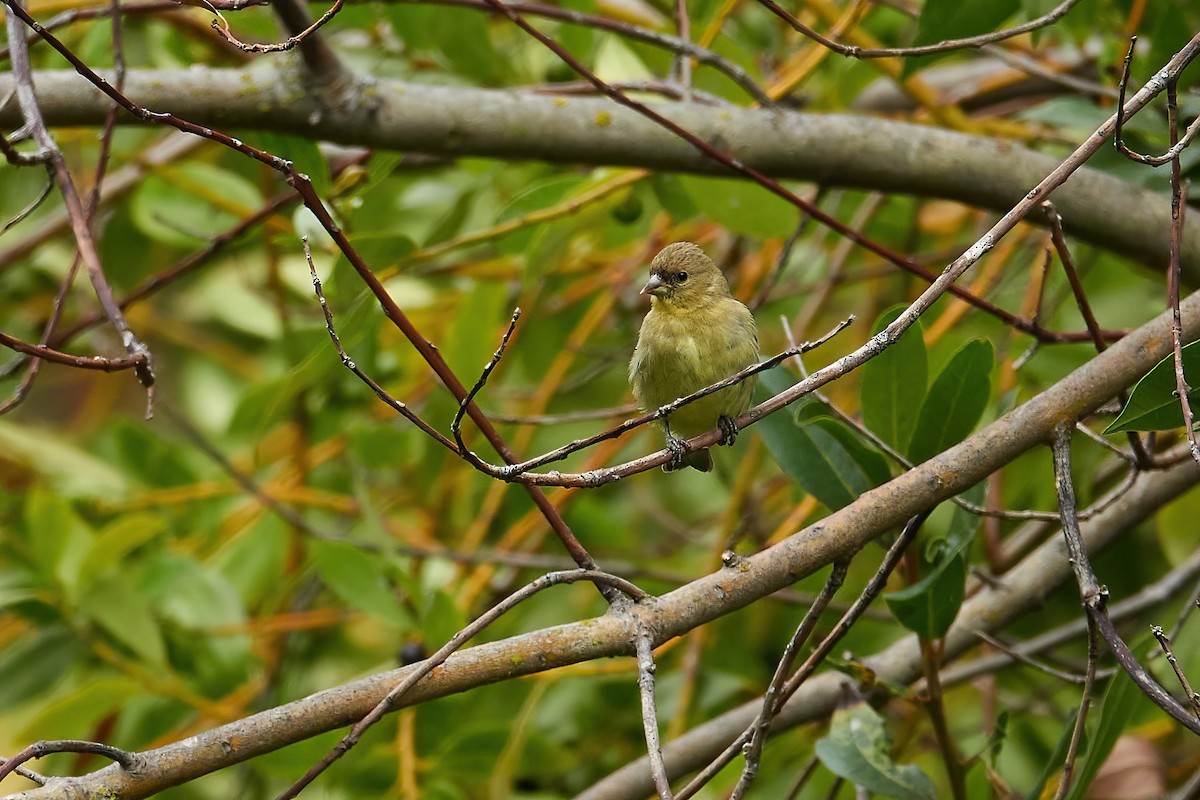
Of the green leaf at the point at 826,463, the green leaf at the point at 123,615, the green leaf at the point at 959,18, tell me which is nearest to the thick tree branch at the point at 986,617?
the green leaf at the point at 826,463

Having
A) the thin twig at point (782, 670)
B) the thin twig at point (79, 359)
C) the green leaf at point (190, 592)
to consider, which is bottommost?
the thin twig at point (782, 670)

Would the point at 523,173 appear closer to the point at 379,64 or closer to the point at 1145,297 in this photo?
the point at 379,64

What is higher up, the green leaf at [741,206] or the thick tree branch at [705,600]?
the green leaf at [741,206]

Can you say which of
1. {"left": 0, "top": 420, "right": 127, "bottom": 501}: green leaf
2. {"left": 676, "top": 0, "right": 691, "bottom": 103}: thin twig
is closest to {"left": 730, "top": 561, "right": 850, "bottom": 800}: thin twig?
{"left": 676, "top": 0, "right": 691, "bottom": 103}: thin twig

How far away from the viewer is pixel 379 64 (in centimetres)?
440

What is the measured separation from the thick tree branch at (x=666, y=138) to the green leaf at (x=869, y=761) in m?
1.29

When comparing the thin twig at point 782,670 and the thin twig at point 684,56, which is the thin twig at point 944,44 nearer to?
the thin twig at point 684,56

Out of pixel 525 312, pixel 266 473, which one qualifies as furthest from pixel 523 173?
pixel 266 473

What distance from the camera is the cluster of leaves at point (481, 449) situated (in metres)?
3.17

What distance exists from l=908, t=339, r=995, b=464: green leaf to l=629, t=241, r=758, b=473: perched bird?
0.78 metres

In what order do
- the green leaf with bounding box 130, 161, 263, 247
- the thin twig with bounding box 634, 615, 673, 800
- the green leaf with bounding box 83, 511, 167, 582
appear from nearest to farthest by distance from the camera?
the thin twig with bounding box 634, 615, 673, 800, the green leaf with bounding box 83, 511, 167, 582, the green leaf with bounding box 130, 161, 263, 247

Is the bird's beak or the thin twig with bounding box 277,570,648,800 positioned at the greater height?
the bird's beak

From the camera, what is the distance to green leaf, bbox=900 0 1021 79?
3182 mm

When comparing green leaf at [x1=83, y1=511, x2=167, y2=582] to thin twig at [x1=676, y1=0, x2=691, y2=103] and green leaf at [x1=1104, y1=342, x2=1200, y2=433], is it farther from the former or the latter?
green leaf at [x1=1104, y1=342, x2=1200, y2=433]
